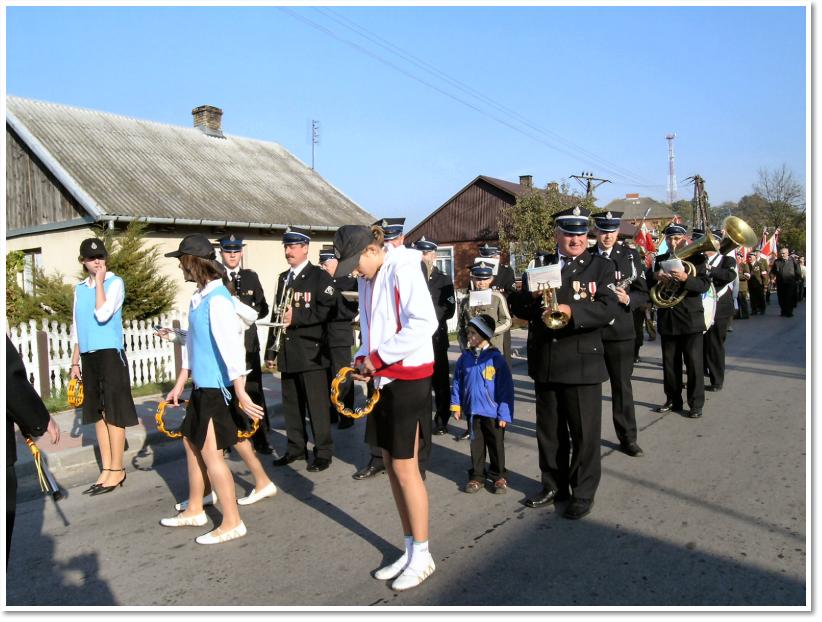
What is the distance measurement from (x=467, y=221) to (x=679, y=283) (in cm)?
3167

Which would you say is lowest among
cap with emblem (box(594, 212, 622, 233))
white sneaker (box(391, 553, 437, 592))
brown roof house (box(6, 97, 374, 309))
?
white sneaker (box(391, 553, 437, 592))

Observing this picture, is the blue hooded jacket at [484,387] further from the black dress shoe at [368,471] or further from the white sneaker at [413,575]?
the white sneaker at [413,575]

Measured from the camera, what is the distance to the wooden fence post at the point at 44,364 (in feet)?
32.5

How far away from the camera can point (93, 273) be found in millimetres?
5602

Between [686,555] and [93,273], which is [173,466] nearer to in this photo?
[93,273]

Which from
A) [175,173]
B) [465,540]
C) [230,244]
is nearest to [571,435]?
[465,540]

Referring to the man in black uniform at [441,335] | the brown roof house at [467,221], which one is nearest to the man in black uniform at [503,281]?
the man in black uniform at [441,335]

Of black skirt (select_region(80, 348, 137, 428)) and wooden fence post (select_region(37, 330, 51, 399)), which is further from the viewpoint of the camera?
wooden fence post (select_region(37, 330, 51, 399))

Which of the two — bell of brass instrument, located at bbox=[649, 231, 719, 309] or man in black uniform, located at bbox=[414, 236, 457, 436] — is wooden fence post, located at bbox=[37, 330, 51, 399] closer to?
man in black uniform, located at bbox=[414, 236, 457, 436]

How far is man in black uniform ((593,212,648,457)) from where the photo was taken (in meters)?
6.30

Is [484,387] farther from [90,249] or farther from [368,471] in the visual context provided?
[90,249]

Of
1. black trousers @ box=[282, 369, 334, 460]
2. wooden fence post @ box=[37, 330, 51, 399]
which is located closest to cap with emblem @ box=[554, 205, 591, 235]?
black trousers @ box=[282, 369, 334, 460]

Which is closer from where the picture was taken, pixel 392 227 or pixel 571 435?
pixel 571 435

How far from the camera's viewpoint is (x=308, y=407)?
20.8ft
